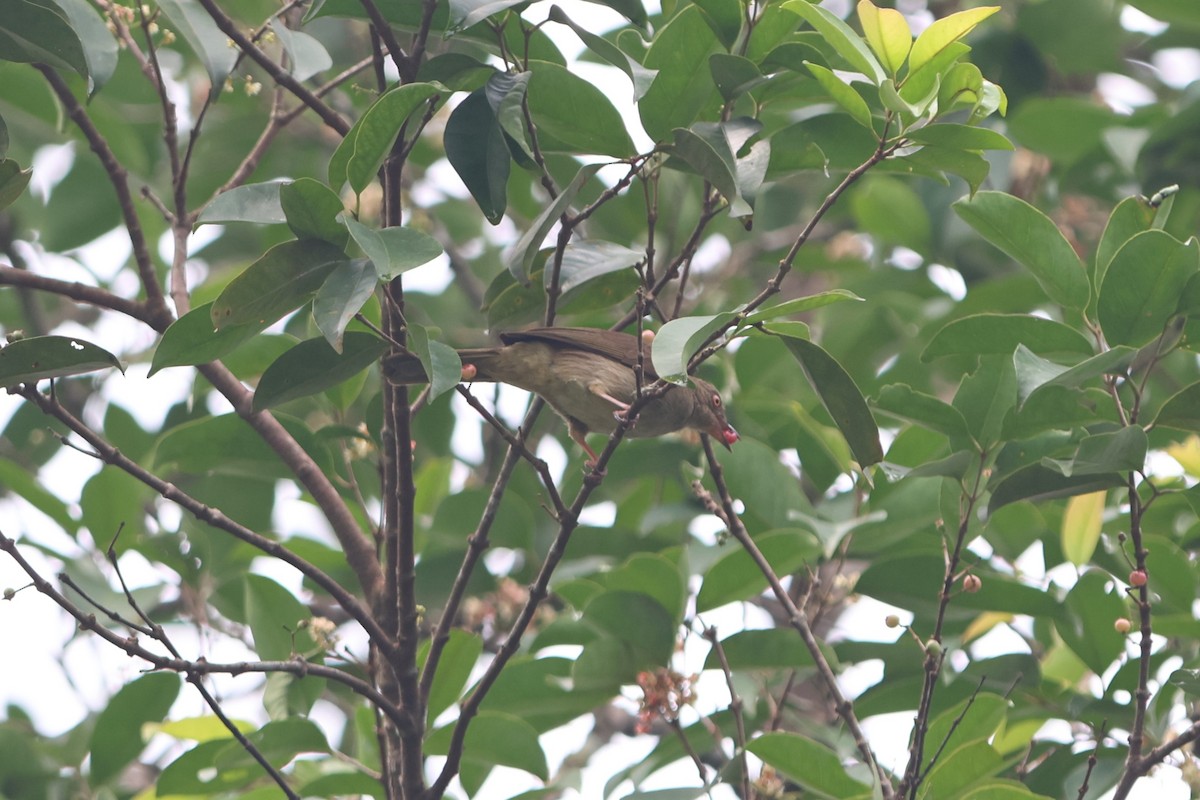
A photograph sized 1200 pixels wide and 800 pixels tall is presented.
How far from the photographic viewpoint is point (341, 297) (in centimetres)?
232

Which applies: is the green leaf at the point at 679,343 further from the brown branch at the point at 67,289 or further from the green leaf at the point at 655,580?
the brown branch at the point at 67,289

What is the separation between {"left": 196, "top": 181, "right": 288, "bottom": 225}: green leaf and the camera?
7.92 feet

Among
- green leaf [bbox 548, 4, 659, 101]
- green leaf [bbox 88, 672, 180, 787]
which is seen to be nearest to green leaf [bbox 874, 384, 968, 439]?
green leaf [bbox 548, 4, 659, 101]

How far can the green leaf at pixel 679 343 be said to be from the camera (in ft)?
7.29

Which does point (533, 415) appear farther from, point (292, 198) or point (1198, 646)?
point (1198, 646)

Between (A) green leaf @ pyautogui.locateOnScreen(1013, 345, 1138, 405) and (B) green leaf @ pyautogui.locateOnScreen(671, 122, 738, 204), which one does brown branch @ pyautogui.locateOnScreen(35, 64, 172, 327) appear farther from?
(A) green leaf @ pyautogui.locateOnScreen(1013, 345, 1138, 405)

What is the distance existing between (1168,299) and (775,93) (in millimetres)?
1052

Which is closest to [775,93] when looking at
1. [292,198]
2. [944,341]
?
[944,341]

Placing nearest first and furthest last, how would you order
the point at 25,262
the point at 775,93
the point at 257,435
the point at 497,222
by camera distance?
the point at 497,222, the point at 775,93, the point at 257,435, the point at 25,262

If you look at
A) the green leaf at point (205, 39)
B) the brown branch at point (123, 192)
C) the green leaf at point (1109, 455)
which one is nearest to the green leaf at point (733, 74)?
the green leaf at point (1109, 455)

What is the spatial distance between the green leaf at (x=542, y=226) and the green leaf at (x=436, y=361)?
0.31 meters

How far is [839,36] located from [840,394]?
743 mm

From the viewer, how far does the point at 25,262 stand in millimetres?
6387

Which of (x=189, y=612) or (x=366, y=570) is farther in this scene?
(x=189, y=612)
